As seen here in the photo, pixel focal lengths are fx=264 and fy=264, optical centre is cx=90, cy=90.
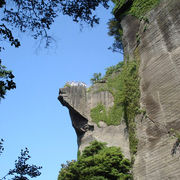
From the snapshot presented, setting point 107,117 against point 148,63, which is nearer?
point 148,63

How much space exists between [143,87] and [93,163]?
15.3ft

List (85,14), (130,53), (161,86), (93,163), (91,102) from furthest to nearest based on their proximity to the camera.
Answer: (91,102) < (130,53) < (93,163) < (161,86) < (85,14)

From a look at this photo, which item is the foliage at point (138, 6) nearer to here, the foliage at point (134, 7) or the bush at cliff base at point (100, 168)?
the foliage at point (134, 7)

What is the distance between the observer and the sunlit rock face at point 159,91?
11.1 metres

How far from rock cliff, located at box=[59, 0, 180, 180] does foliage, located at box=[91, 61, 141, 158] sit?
12.8 inches

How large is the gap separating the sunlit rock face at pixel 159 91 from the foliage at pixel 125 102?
435 millimetres

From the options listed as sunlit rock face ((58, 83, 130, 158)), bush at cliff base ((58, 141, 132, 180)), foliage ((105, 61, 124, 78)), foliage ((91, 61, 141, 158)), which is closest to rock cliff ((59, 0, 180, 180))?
sunlit rock face ((58, 83, 130, 158))

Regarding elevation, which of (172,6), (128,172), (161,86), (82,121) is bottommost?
(128,172)

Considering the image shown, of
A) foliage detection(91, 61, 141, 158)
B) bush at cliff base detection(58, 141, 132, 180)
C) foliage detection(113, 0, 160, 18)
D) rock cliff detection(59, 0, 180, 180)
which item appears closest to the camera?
rock cliff detection(59, 0, 180, 180)

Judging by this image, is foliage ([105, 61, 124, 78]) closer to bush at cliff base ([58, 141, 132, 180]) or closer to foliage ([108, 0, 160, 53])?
foliage ([108, 0, 160, 53])

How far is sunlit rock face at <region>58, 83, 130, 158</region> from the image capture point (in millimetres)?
16203

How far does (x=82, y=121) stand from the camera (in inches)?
718

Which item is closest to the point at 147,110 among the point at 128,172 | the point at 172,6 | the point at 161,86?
the point at 161,86

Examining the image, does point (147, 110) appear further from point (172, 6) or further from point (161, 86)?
point (172, 6)
